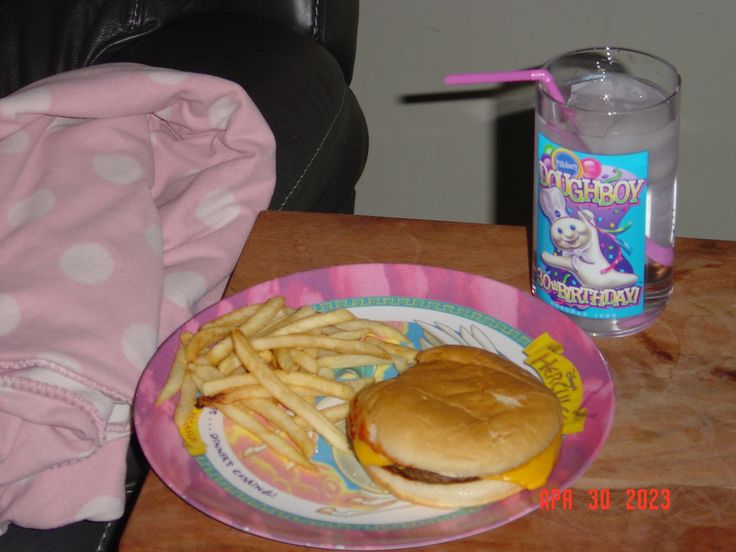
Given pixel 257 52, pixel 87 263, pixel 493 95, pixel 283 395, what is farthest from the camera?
pixel 493 95

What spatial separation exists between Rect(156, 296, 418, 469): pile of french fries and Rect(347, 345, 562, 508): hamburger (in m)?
0.05

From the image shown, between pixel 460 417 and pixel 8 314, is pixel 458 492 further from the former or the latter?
pixel 8 314

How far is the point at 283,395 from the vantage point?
3.28 feet

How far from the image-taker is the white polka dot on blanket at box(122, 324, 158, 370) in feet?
3.79

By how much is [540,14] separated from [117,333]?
1.39 metres

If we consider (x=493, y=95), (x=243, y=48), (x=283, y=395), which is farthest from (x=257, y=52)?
(x=283, y=395)

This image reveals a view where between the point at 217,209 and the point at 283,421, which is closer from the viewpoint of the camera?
the point at 283,421

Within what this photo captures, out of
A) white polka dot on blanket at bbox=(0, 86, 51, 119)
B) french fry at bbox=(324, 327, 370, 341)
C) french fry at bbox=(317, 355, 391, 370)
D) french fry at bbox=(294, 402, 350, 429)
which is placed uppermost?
white polka dot on blanket at bbox=(0, 86, 51, 119)

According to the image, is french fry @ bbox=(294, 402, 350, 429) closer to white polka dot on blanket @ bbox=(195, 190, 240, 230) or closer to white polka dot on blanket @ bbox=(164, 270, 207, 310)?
white polka dot on blanket @ bbox=(164, 270, 207, 310)

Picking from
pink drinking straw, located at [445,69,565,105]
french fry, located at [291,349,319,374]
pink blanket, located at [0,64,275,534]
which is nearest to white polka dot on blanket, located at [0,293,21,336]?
pink blanket, located at [0,64,275,534]

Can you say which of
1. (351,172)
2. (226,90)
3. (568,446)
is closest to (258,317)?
(568,446)

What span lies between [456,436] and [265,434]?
200mm

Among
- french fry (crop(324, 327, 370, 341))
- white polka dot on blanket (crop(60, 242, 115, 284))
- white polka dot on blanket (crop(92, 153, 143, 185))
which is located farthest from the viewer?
white polka dot on blanket (crop(92, 153, 143, 185))
